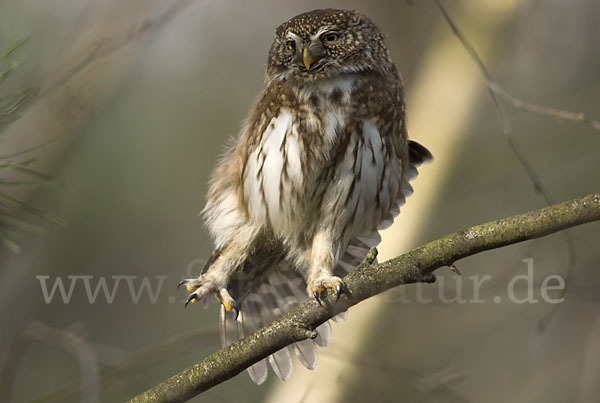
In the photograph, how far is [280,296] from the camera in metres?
3.91

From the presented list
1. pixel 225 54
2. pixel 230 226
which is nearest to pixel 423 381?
pixel 230 226

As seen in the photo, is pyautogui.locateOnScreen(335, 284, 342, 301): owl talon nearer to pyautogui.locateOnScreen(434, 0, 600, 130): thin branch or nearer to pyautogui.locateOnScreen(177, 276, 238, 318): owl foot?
pyautogui.locateOnScreen(177, 276, 238, 318): owl foot

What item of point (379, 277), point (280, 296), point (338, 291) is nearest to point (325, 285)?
point (338, 291)

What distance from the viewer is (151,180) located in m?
7.65

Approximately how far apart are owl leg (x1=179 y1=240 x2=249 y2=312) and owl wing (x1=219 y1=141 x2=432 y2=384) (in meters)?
0.18

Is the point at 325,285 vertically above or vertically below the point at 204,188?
above

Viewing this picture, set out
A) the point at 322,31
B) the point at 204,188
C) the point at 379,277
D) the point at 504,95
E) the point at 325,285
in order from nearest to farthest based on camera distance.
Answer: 1. the point at 379,277
2. the point at 325,285
3. the point at 504,95
4. the point at 322,31
5. the point at 204,188

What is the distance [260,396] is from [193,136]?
10.2 ft

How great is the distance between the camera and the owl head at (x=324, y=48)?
3242 mm

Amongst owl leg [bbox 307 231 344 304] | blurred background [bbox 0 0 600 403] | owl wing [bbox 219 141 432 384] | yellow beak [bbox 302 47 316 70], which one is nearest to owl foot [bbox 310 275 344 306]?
owl leg [bbox 307 231 344 304]

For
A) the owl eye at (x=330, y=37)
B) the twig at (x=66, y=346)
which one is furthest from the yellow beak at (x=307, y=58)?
the twig at (x=66, y=346)

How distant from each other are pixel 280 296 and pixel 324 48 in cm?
144

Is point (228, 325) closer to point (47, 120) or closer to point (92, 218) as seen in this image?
point (47, 120)

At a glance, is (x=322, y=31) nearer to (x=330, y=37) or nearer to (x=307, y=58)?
(x=330, y=37)
